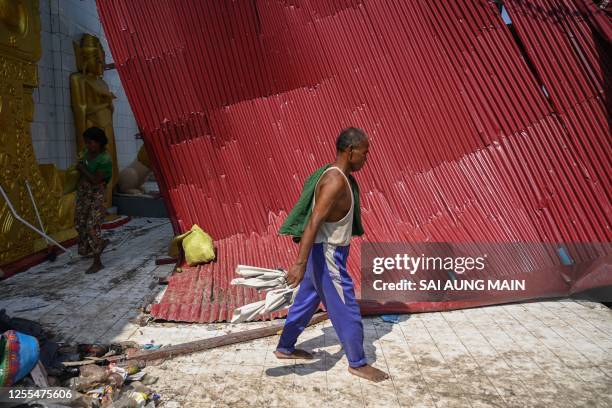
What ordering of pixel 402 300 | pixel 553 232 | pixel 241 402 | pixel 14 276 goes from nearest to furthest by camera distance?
pixel 241 402 < pixel 402 300 < pixel 553 232 < pixel 14 276

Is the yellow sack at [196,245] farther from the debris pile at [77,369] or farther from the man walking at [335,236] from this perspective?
the man walking at [335,236]

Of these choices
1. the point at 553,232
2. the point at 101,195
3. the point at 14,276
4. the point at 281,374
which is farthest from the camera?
the point at 101,195

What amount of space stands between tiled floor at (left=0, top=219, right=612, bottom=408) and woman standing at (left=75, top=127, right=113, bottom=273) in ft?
2.00

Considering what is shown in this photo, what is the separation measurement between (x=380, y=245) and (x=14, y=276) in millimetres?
4071

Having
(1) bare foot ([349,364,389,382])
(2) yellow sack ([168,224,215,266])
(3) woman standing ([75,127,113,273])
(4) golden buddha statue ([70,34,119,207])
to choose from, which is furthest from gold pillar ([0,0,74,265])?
(1) bare foot ([349,364,389,382])

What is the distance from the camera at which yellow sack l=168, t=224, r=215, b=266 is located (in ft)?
18.0

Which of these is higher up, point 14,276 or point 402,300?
point 14,276

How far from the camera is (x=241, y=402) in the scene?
2953mm

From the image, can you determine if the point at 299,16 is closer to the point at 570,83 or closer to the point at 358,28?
the point at 358,28

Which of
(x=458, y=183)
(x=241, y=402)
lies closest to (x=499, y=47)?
(x=458, y=183)

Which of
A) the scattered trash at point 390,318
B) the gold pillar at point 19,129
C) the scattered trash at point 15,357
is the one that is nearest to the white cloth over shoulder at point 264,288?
the scattered trash at point 15,357

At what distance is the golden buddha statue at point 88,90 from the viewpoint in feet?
27.0

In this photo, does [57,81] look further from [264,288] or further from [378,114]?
A: [264,288]

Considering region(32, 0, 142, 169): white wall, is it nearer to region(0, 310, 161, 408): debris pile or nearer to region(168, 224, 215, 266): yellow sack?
region(168, 224, 215, 266): yellow sack
